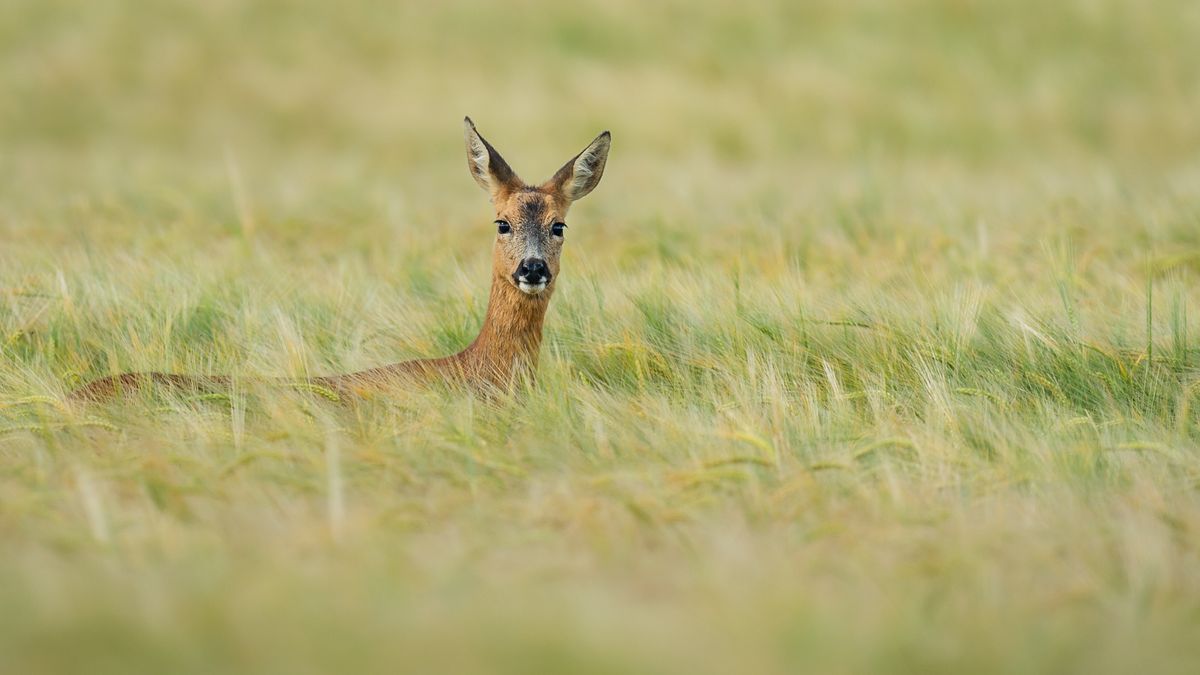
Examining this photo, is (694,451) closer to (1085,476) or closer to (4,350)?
(1085,476)

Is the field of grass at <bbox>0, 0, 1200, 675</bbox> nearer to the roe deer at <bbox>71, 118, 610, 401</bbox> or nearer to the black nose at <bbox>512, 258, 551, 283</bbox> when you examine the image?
the roe deer at <bbox>71, 118, 610, 401</bbox>

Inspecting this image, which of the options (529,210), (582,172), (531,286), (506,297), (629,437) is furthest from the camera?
(582,172)

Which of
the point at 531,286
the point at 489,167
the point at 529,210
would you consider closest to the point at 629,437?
the point at 531,286

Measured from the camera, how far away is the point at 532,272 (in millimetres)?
5660

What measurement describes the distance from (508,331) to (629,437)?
121 centimetres

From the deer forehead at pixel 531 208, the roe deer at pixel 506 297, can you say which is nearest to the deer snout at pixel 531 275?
the roe deer at pixel 506 297

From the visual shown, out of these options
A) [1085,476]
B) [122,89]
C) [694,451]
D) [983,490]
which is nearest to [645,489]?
[694,451]

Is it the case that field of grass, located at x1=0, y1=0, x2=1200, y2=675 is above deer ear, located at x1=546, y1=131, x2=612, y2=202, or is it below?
below

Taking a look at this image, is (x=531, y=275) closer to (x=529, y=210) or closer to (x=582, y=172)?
(x=529, y=210)

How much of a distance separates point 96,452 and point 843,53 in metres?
15.2

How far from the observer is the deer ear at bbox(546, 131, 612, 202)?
20.2 ft

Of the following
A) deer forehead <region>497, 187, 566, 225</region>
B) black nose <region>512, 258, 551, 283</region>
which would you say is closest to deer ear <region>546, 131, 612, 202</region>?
deer forehead <region>497, 187, 566, 225</region>

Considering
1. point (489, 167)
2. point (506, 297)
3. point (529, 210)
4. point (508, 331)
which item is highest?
point (489, 167)

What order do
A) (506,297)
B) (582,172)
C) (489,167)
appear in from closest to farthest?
(506,297) → (489,167) → (582,172)
